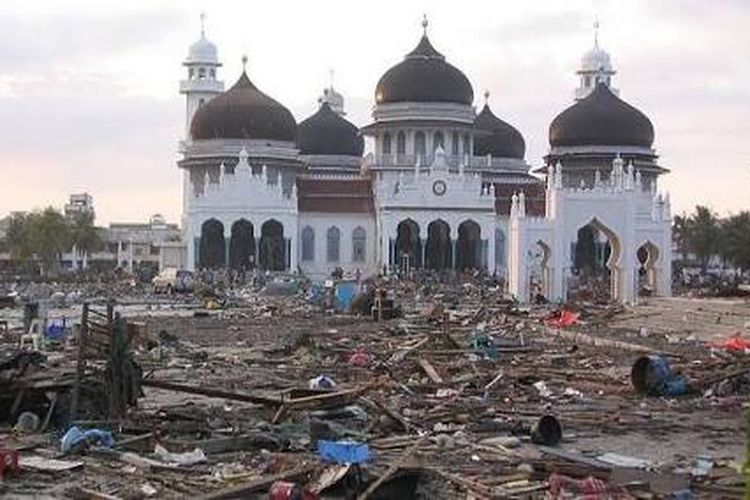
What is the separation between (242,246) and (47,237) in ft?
52.2

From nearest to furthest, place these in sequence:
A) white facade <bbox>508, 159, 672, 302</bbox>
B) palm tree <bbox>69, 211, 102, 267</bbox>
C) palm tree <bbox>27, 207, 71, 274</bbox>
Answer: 1. white facade <bbox>508, 159, 672, 302</bbox>
2. palm tree <bbox>27, 207, 71, 274</bbox>
3. palm tree <bbox>69, 211, 102, 267</bbox>

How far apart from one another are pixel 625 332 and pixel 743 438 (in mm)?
20417

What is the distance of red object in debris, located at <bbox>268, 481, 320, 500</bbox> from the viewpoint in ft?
38.7

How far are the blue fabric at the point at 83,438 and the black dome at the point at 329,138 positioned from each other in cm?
7867

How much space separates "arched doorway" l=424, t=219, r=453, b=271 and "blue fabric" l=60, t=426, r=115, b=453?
227 feet

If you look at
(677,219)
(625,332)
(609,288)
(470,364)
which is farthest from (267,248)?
(470,364)

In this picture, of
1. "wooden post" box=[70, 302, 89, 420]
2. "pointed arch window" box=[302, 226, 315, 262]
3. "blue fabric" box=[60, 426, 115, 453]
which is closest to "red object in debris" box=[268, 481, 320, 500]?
"blue fabric" box=[60, 426, 115, 453]

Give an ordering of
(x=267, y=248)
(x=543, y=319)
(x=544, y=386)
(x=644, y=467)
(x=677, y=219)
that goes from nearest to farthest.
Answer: (x=644, y=467) → (x=544, y=386) → (x=543, y=319) → (x=267, y=248) → (x=677, y=219)

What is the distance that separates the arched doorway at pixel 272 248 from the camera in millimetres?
82625

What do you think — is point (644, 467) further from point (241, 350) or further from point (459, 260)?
point (459, 260)

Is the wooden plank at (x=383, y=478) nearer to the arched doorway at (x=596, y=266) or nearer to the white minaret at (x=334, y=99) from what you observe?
the arched doorway at (x=596, y=266)

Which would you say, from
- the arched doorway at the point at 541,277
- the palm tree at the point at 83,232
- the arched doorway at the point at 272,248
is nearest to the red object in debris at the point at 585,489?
the arched doorway at the point at 541,277

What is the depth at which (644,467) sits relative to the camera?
46.9 ft

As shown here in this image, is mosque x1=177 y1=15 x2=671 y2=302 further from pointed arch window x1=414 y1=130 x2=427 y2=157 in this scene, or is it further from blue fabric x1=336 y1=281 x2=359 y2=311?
blue fabric x1=336 y1=281 x2=359 y2=311
